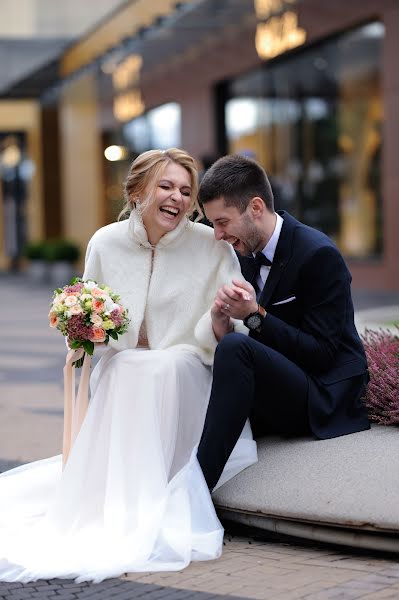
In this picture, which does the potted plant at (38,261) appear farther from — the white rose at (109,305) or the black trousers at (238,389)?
the black trousers at (238,389)

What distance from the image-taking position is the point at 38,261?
2845cm

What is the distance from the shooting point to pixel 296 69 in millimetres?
19141

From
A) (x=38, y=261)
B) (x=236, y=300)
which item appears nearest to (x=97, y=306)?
(x=236, y=300)

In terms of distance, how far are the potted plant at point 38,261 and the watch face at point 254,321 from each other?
23580 millimetres

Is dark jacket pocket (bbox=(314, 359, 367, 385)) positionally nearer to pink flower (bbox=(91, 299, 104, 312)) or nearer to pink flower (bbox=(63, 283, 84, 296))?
pink flower (bbox=(91, 299, 104, 312))

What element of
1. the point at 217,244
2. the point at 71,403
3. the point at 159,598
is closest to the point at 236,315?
the point at 217,244

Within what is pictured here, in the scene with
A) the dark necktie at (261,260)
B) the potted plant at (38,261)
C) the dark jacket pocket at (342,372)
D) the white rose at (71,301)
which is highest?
the dark necktie at (261,260)

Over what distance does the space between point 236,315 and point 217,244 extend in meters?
0.47

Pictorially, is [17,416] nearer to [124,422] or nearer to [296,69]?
[124,422]

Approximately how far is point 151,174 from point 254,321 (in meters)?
0.78

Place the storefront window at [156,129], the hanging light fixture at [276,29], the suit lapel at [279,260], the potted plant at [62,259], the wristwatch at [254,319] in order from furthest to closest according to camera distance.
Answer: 1. the potted plant at [62,259]
2. the storefront window at [156,129]
3. the hanging light fixture at [276,29]
4. the suit lapel at [279,260]
5. the wristwatch at [254,319]

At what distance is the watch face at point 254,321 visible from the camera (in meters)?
4.38

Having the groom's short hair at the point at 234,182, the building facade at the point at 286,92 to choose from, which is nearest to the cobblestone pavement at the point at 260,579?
the groom's short hair at the point at 234,182

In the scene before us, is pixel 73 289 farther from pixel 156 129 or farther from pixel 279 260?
pixel 156 129
